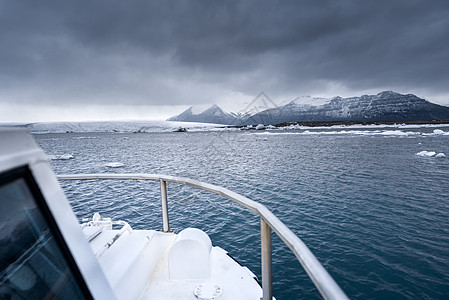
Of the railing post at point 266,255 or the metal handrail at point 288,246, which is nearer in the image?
the metal handrail at point 288,246

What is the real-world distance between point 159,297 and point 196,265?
1.86ft

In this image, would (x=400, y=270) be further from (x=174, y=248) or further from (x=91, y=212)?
(x=91, y=212)

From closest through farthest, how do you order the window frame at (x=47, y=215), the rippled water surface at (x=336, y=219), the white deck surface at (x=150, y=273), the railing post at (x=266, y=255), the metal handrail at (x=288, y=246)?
the window frame at (x=47, y=215) < the metal handrail at (x=288, y=246) < the railing post at (x=266, y=255) < the white deck surface at (x=150, y=273) < the rippled water surface at (x=336, y=219)

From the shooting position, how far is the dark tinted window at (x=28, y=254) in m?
0.84

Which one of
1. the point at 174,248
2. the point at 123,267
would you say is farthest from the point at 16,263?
the point at 174,248

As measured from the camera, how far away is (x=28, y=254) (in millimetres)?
902

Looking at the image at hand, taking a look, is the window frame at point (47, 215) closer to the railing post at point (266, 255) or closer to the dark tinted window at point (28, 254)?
the dark tinted window at point (28, 254)

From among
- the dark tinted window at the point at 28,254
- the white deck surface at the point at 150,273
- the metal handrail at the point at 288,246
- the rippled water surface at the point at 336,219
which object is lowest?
the rippled water surface at the point at 336,219

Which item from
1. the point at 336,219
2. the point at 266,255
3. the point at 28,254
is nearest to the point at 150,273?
the point at 266,255

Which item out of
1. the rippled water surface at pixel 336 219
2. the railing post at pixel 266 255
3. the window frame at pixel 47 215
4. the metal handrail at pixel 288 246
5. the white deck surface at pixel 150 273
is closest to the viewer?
the window frame at pixel 47 215

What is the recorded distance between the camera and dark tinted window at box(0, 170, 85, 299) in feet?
2.75

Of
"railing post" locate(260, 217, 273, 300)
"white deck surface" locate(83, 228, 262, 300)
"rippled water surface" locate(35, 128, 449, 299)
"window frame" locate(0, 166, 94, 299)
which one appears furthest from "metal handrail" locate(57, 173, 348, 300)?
"rippled water surface" locate(35, 128, 449, 299)

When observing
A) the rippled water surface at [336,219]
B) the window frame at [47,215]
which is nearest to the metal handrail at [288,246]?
the window frame at [47,215]

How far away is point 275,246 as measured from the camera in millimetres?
9156
